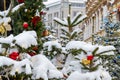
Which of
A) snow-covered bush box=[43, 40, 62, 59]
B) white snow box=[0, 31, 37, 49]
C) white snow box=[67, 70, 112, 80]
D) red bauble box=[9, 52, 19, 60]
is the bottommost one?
white snow box=[67, 70, 112, 80]

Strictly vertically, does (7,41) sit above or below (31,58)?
above

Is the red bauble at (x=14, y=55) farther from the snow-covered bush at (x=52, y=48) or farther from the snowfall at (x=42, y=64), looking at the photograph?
the snow-covered bush at (x=52, y=48)

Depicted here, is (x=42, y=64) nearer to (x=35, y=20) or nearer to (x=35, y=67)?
(x=35, y=67)

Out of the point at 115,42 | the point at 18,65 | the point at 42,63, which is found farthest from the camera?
the point at 115,42

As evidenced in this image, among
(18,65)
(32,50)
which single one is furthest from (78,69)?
(18,65)

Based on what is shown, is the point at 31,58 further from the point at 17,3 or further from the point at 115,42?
the point at 115,42

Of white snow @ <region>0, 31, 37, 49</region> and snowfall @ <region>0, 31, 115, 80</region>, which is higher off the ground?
white snow @ <region>0, 31, 37, 49</region>

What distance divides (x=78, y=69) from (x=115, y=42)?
11517mm

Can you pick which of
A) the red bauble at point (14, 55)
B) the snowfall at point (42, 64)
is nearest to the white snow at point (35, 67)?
the snowfall at point (42, 64)

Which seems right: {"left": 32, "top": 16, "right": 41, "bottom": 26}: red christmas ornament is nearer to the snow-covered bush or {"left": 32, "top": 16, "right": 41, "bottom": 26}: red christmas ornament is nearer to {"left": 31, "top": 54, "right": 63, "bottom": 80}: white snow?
the snow-covered bush

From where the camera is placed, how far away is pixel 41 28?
5418mm

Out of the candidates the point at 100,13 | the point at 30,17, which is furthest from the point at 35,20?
the point at 100,13

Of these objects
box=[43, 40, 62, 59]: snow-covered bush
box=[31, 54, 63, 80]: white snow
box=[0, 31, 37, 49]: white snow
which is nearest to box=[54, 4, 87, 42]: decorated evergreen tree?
box=[43, 40, 62, 59]: snow-covered bush

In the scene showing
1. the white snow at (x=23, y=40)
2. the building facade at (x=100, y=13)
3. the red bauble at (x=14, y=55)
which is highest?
the white snow at (x=23, y=40)
